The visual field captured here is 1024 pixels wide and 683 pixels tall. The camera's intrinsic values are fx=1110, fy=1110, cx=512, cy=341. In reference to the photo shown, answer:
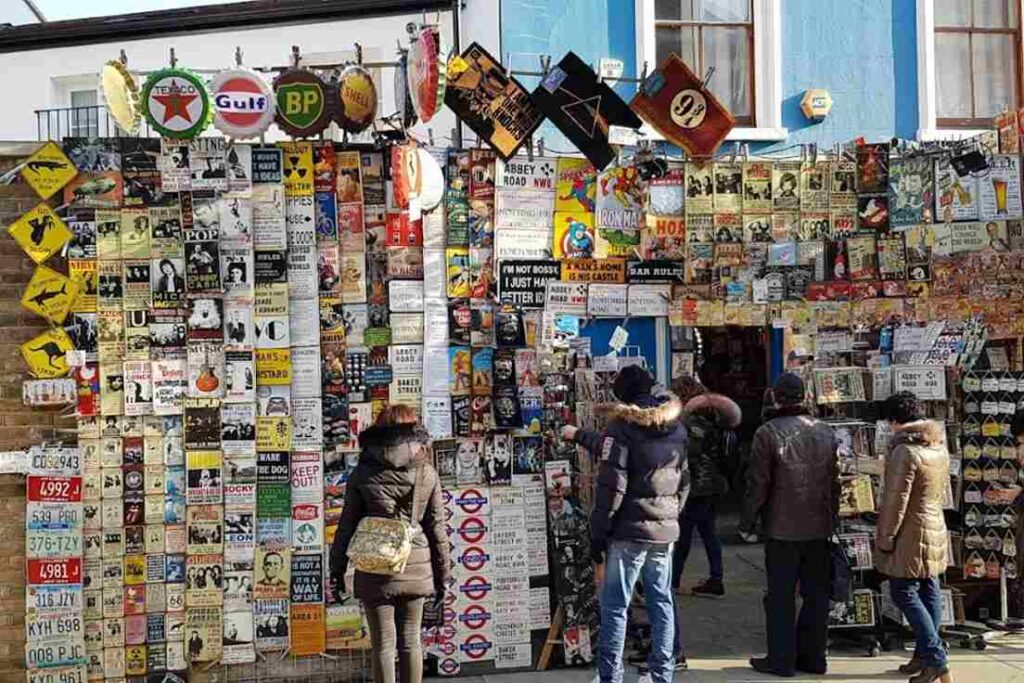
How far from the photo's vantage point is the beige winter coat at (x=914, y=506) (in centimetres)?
647

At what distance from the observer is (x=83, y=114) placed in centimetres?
1579

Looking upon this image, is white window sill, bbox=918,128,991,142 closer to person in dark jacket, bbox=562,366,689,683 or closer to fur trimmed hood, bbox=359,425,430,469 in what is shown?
person in dark jacket, bbox=562,366,689,683

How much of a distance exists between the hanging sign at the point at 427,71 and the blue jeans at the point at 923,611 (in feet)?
12.8

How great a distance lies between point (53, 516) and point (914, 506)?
16.5ft

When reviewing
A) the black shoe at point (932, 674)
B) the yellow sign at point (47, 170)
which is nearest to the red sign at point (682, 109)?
the black shoe at point (932, 674)

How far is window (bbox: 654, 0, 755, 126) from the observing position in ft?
32.5

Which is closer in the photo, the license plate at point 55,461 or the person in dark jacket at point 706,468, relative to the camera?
the license plate at point 55,461

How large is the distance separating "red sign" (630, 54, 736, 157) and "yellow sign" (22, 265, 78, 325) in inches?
153

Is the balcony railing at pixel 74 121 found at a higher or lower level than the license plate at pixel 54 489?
higher

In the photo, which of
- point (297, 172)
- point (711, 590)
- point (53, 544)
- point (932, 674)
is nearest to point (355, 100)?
point (297, 172)

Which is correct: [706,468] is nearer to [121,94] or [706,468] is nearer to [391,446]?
[391,446]

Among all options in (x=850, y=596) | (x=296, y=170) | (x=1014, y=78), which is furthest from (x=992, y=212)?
(x=296, y=170)

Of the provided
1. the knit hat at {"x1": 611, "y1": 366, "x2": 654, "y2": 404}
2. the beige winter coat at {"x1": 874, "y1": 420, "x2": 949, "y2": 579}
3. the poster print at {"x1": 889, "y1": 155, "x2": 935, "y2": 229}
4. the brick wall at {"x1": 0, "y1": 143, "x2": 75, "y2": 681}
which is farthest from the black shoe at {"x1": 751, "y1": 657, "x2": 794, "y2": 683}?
→ the brick wall at {"x1": 0, "y1": 143, "x2": 75, "y2": 681}

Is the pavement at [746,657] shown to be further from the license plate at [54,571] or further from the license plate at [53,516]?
the license plate at [53,516]
